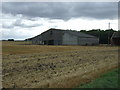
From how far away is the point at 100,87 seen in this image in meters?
9.87

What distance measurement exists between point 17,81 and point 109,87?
14.3 ft

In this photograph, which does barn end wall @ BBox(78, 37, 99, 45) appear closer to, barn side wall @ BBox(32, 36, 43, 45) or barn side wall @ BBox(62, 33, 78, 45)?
barn side wall @ BBox(62, 33, 78, 45)

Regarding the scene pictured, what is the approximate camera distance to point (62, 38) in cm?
8400

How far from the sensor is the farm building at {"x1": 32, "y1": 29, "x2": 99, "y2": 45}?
81.4m

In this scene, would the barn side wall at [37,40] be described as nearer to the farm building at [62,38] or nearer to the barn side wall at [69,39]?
the farm building at [62,38]

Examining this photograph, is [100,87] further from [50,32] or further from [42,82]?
[50,32]

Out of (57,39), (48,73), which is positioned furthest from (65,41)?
(48,73)

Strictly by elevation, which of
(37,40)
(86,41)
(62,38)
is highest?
(62,38)

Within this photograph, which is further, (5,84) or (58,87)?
(5,84)

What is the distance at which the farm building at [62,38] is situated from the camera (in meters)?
81.4

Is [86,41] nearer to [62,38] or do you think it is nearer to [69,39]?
[69,39]

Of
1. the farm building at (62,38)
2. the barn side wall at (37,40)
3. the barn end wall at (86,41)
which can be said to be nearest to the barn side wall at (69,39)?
the farm building at (62,38)

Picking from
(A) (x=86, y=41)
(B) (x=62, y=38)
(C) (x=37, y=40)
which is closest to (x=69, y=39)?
(B) (x=62, y=38)

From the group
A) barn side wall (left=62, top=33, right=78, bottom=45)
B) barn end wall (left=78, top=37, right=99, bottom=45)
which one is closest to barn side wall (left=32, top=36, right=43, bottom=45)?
barn side wall (left=62, top=33, right=78, bottom=45)
